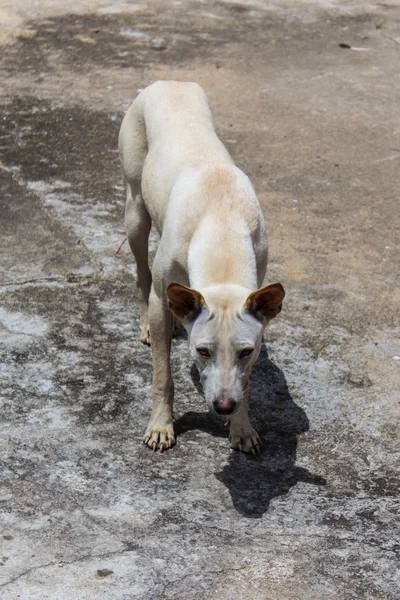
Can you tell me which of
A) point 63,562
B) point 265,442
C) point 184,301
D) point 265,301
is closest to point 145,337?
point 265,442

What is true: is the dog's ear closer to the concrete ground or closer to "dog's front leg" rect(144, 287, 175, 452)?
"dog's front leg" rect(144, 287, 175, 452)

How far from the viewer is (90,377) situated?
5.73 m

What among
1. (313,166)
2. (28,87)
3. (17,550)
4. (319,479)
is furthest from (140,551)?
(28,87)

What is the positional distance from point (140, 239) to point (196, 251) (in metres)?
1.58

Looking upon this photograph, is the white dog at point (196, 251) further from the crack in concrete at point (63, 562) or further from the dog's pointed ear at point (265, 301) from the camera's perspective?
the crack in concrete at point (63, 562)

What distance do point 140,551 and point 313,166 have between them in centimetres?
538

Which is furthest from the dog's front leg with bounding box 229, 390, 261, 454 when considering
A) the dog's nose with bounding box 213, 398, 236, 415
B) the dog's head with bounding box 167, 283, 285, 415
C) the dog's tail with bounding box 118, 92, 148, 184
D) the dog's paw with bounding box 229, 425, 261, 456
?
the dog's tail with bounding box 118, 92, 148, 184

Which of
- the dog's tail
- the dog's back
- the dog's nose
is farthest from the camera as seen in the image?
the dog's tail

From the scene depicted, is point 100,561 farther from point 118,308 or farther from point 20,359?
point 118,308

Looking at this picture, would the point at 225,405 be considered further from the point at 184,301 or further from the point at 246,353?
Answer: the point at 184,301

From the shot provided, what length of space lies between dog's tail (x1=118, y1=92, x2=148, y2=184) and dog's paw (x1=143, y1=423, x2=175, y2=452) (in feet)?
5.99

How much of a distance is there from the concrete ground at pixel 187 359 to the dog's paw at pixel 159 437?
9cm

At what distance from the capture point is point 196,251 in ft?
15.6

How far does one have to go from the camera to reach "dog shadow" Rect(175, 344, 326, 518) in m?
4.86
